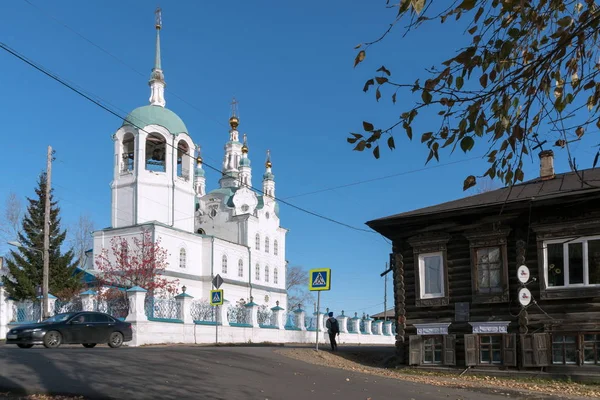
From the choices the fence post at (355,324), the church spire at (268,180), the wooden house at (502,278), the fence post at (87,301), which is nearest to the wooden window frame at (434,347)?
the wooden house at (502,278)

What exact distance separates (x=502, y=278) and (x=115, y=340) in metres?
12.7

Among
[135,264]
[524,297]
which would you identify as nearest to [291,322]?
[135,264]

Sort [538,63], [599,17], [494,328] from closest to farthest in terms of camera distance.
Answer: [599,17], [538,63], [494,328]

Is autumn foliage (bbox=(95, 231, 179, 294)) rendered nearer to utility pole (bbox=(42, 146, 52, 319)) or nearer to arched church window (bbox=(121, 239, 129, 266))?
arched church window (bbox=(121, 239, 129, 266))

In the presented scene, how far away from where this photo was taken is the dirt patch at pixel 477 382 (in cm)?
1440

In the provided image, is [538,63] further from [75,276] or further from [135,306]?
[75,276]

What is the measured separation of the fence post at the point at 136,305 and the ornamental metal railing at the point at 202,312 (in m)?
4.01

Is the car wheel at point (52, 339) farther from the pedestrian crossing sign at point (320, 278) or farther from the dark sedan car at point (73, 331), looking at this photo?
the pedestrian crossing sign at point (320, 278)

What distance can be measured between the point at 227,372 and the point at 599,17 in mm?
10254

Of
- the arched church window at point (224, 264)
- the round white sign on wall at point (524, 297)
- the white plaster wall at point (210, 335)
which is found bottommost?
the white plaster wall at point (210, 335)

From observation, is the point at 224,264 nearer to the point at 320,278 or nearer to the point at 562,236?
A: the point at 320,278

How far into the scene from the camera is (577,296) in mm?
16953

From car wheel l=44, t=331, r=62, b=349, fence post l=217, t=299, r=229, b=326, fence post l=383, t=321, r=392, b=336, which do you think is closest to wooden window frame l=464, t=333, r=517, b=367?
car wheel l=44, t=331, r=62, b=349

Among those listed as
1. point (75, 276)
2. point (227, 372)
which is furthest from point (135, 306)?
point (75, 276)
